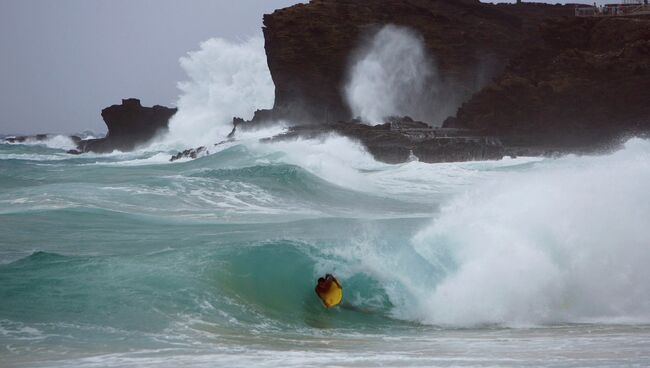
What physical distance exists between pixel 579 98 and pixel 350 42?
46.3 feet

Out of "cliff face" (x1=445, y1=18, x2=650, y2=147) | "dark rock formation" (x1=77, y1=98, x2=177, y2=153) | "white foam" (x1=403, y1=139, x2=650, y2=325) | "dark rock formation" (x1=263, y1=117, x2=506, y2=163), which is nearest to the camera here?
"white foam" (x1=403, y1=139, x2=650, y2=325)

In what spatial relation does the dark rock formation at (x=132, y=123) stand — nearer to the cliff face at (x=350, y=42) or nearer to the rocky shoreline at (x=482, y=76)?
the cliff face at (x=350, y=42)

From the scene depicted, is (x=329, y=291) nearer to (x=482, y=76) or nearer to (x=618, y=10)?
(x=618, y=10)

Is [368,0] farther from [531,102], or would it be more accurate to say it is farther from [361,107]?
[531,102]

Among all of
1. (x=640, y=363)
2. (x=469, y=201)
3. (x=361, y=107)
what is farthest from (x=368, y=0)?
(x=640, y=363)

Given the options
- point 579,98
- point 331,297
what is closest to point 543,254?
point 331,297

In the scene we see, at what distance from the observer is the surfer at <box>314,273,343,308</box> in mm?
8738

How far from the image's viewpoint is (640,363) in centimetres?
575

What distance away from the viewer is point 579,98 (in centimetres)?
3491

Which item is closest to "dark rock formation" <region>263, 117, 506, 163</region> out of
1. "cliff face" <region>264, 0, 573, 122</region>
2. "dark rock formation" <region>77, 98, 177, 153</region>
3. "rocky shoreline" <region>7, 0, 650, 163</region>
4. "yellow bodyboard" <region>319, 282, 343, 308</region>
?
"rocky shoreline" <region>7, 0, 650, 163</region>

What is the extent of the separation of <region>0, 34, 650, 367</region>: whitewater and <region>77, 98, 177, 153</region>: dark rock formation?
44.4 m

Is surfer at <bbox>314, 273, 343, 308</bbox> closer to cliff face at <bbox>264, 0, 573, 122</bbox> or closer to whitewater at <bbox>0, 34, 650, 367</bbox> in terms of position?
whitewater at <bbox>0, 34, 650, 367</bbox>

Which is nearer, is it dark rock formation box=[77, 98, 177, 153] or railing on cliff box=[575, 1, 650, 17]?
railing on cliff box=[575, 1, 650, 17]

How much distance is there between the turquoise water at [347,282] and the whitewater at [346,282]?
0.02m
